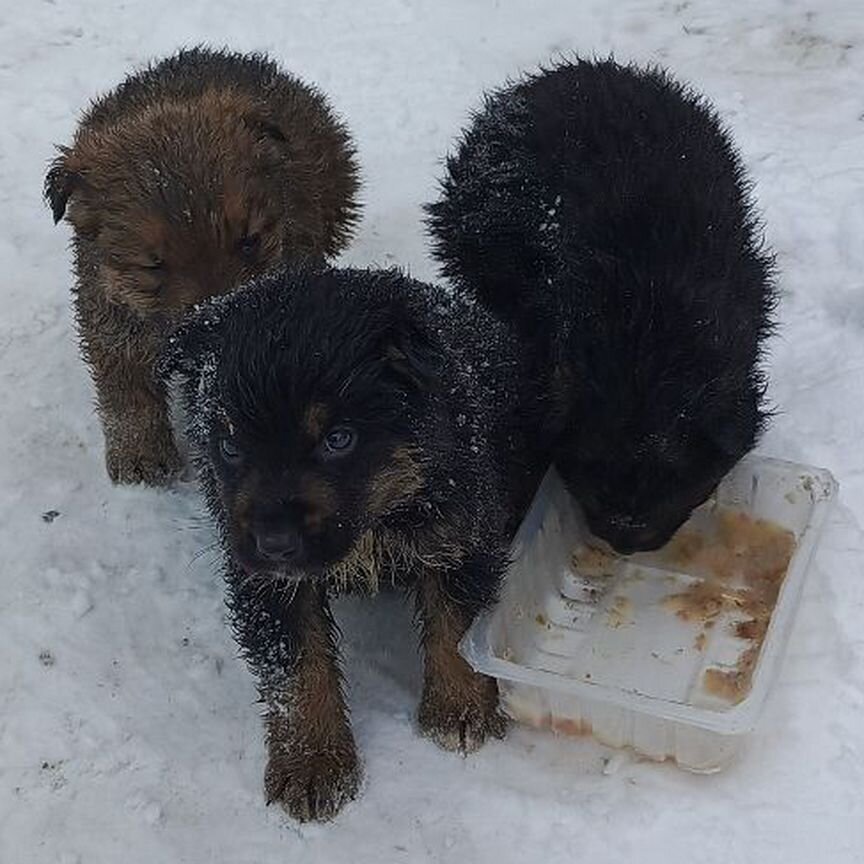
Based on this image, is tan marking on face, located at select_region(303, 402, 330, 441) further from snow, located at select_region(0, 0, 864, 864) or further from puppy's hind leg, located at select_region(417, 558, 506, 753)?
snow, located at select_region(0, 0, 864, 864)

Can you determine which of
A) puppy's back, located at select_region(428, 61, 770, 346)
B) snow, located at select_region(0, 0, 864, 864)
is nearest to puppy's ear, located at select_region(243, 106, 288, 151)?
puppy's back, located at select_region(428, 61, 770, 346)

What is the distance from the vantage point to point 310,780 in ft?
13.2

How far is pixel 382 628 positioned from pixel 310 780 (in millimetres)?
703

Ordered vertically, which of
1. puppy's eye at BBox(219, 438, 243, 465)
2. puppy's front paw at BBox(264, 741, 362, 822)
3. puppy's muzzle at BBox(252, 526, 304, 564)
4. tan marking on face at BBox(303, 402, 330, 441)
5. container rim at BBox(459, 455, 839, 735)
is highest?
tan marking on face at BBox(303, 402, 330, 441)

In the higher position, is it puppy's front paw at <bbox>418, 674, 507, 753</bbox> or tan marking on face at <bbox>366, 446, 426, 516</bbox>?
tan marking on face at <bbox>366, 446, 426, 516</bbox>

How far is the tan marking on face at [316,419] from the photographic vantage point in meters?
3.37

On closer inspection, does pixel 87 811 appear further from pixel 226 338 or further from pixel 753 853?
pixel 753 853

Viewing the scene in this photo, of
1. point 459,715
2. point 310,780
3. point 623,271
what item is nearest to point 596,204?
point 623,271

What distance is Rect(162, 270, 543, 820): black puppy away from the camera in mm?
3393

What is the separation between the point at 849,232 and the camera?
5.79 meters

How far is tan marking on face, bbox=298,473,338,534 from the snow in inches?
41.6

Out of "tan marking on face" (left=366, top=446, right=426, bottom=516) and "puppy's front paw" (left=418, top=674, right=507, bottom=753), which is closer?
"tan marking on face" (left=366, top=446, right=426, bottom=516)

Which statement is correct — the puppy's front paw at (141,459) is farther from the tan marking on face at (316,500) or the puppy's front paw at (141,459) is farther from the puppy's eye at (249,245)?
the tan marking on face at (316,500)

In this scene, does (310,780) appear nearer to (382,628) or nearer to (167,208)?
(382,628)
